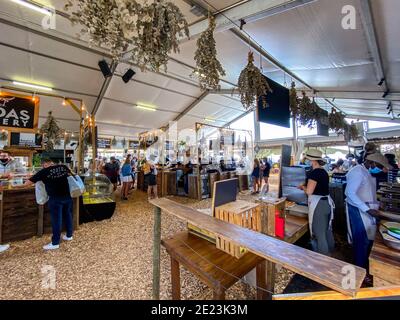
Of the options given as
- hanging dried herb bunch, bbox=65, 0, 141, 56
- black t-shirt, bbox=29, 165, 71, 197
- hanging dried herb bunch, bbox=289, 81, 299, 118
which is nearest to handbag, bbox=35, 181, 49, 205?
black t-shirt, bbox=29, 165, 71, 197

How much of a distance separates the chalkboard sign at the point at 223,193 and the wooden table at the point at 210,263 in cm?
39

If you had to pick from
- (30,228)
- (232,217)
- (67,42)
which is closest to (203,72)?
(232,217)

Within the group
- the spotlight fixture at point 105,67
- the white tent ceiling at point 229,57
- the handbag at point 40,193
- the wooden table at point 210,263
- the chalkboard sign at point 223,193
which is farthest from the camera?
the spotlight fixture at point 105,67

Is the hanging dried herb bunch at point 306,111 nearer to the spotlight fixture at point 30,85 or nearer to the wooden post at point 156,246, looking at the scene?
the wooden post at point 156,246

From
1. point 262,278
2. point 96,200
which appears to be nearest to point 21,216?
point 96,200

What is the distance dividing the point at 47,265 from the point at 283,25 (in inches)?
208

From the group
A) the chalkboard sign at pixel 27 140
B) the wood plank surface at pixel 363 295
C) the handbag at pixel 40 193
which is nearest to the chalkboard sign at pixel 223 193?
the wood plank surface at pixel 363 295

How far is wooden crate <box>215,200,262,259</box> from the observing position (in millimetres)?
1698

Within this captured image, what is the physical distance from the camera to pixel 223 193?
1.90 m

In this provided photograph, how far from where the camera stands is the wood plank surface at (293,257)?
0.70 metres

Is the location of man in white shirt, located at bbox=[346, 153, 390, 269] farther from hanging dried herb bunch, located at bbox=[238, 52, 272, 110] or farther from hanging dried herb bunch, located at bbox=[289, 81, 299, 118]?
hanging dried herb bunch, located at bbox=[289, 81, 299, 118]

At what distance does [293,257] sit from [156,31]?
1.99 meters

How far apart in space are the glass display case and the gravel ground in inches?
21.1

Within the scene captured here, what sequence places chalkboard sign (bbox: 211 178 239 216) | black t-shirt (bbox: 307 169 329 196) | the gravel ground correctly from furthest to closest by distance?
black t-shirt (bbox: 307 169 329 196) < the gravel ground < chalkboard sign (bbox: 211 178 239 216)
